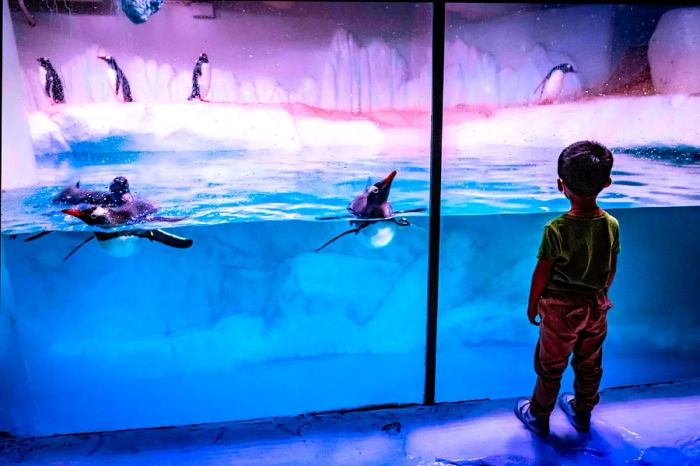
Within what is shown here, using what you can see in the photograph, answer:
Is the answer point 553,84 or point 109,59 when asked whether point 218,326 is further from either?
point 553,84

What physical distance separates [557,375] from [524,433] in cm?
50

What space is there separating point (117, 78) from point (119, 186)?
0.55 meters

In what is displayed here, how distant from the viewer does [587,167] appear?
215cm

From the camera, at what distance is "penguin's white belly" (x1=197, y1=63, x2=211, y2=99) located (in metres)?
2.57

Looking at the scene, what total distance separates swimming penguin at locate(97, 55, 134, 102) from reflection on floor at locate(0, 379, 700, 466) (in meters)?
1.92

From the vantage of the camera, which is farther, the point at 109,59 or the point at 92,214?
the point at 92,214

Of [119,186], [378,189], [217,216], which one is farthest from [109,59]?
[378,189]

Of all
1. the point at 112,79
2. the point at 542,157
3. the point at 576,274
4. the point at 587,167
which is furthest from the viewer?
the point at 542,157

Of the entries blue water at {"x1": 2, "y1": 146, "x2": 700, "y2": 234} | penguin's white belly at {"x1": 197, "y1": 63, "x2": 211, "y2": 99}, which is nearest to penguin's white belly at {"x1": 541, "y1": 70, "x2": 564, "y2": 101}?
blue water at {"x1": 2, "y1": 146, "x2": 700, "y2": 234}

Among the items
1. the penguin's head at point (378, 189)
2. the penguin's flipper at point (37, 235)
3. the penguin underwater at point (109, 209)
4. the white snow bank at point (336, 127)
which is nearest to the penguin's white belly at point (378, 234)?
the penguin's head at point (378, 189)

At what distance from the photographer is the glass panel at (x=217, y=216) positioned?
8.27 ft

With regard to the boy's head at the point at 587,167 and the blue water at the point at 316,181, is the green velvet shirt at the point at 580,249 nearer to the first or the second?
the boy's head at the point at 587,167

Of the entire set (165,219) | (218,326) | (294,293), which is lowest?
(218,326)

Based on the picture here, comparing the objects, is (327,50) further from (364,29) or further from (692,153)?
(692,153)
